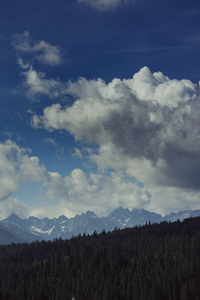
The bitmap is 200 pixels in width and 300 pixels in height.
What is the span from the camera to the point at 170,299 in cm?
19862

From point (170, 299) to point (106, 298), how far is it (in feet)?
120

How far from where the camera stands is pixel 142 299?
198 m

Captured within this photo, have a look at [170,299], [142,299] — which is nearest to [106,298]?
[142,299]

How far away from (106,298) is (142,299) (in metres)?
20.5

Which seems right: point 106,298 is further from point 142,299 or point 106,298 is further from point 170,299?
point 170,299

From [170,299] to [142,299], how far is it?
52.7 ft

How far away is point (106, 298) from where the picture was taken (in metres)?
A: 198
